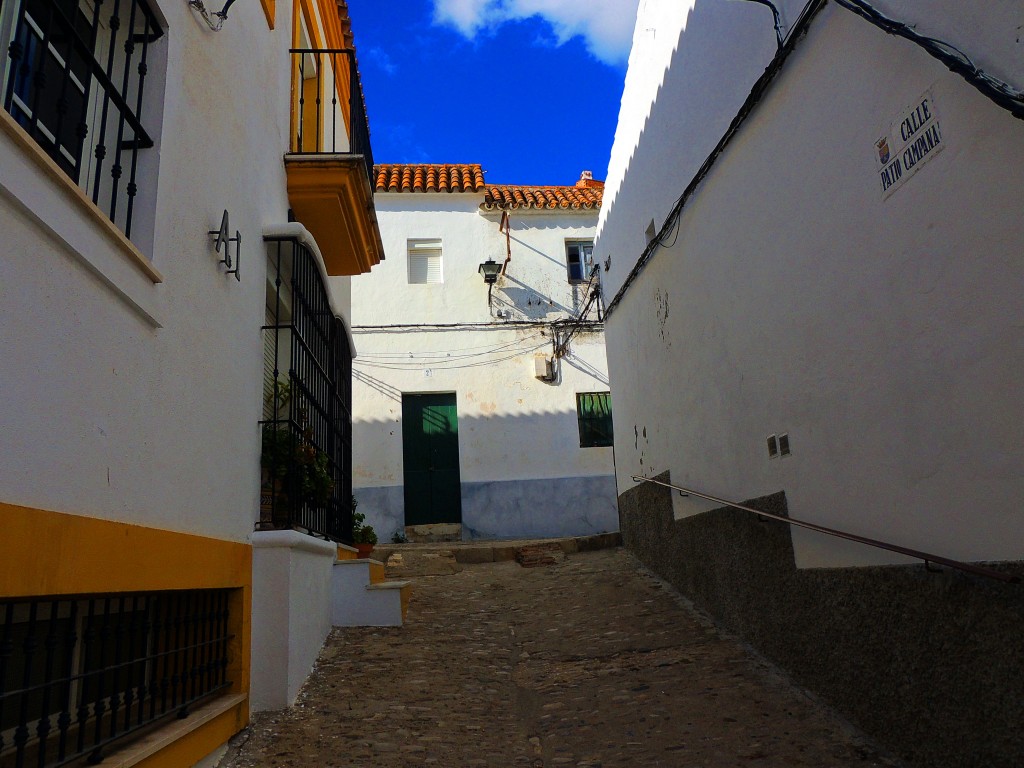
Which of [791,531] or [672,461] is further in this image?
[672,461]

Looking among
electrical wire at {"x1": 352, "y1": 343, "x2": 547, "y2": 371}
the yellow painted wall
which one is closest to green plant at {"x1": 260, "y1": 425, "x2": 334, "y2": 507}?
the yellow painted wall

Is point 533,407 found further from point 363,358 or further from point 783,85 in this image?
point 783,85

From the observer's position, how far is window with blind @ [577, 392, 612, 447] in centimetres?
1355

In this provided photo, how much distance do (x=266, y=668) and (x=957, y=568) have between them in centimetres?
334

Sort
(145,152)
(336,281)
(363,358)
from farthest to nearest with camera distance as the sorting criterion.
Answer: (363,358) < (336,281) < (145,152)

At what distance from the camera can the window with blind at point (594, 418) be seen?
534 inches

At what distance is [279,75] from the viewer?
5.77 meters

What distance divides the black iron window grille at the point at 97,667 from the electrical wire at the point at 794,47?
351 centimetres

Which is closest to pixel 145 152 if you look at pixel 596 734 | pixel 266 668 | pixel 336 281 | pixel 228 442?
pixel 228 442

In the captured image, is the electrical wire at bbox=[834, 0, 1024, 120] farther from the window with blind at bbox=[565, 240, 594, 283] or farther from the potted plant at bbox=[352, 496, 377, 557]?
the window with blind at bbox=[565, 240, 594, 283]

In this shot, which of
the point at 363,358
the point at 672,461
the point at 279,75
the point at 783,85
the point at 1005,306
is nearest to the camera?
the point at 1005,306

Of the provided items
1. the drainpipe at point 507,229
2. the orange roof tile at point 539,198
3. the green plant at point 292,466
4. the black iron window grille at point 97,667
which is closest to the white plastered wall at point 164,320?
the green plant at point 292,466

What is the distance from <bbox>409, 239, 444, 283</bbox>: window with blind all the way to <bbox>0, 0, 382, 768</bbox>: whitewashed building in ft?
27.0

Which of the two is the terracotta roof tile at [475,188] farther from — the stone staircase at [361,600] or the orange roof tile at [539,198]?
the stone staircase at [361,600]
